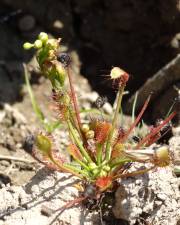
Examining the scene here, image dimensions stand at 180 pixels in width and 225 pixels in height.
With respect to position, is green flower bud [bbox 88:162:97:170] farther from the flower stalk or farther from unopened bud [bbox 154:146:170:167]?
unopened bud [bbox 154:146:170:167]

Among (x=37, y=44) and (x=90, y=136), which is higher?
(x=37, y=44)

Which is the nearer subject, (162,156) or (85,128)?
(162,156)

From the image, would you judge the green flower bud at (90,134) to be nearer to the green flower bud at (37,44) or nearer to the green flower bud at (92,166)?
the green flower bud at (92,166)

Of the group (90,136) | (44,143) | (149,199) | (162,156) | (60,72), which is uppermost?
(60,72)

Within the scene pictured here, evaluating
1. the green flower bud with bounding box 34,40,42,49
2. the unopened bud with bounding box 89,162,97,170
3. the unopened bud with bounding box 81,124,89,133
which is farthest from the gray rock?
the green flower bud with bounding box 34,40,42,49

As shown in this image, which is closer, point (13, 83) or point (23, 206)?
point (23, 206)

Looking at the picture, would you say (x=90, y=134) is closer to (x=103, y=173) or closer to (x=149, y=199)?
(x=103, y=173)

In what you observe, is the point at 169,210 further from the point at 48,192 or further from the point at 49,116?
the point at 49,116

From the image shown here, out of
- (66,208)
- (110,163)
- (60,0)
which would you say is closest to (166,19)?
(60,0)

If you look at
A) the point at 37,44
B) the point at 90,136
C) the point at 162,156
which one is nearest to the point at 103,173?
the point at 90,136

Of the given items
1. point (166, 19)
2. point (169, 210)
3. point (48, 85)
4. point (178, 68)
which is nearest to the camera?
point (169, 210)

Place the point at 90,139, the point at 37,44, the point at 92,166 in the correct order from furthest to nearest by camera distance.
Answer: the point at 90,139 < the point at 92,166 < the point at 37,44
